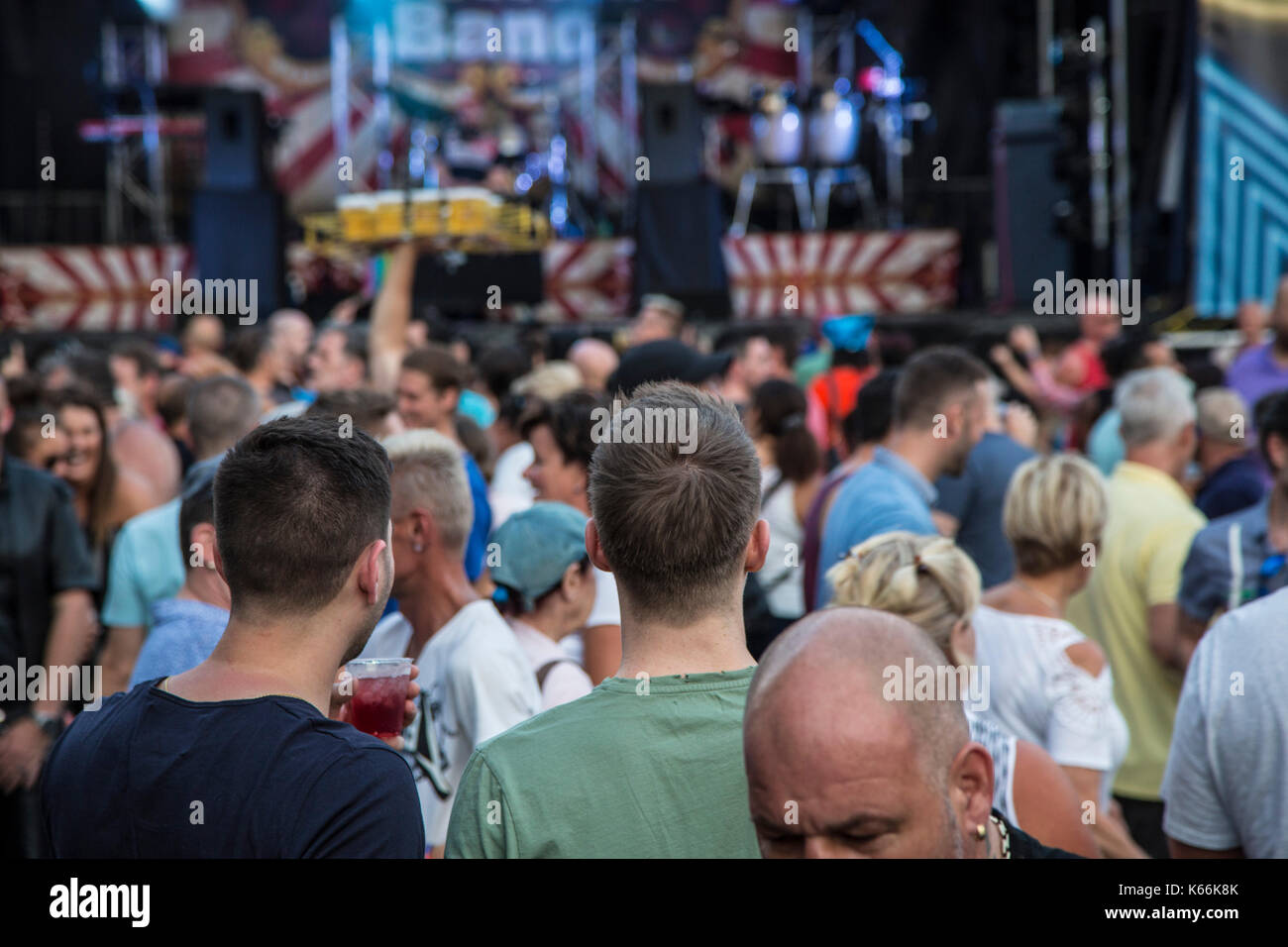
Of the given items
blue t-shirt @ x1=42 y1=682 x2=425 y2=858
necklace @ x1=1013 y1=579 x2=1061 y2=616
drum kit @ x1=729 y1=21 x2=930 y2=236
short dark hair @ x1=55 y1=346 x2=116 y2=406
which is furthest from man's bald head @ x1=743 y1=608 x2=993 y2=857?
drum kit @ x1=729 y1=21 x2=930 y2=236

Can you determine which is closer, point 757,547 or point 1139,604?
point 757,547

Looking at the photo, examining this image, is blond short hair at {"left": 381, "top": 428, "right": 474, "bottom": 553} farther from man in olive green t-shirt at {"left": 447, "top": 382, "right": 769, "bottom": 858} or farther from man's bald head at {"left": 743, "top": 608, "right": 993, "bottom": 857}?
man's bald head at {"left": 743, "top": 608, "right": 993, "bottom": 857}

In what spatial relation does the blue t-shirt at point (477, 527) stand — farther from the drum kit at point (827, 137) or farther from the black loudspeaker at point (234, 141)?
the drum kit at point (827, 137)

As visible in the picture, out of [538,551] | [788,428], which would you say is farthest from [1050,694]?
[788,428]

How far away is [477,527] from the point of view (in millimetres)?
3541

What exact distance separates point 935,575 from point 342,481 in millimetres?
1229

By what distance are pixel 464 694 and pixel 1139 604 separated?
2204 millimetres

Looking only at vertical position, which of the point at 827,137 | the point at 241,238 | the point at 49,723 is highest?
the point at 827,137

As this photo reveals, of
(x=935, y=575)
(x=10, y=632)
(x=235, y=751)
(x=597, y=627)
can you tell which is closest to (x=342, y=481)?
(x=235, y=751)

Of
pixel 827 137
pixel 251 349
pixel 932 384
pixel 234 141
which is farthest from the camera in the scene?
pixel 827 137

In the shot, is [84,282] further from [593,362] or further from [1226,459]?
[1226,459]

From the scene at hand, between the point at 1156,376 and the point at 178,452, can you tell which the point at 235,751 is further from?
the point at 178,452

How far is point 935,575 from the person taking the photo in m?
2.66

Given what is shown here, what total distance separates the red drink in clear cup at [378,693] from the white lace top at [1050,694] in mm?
1380
